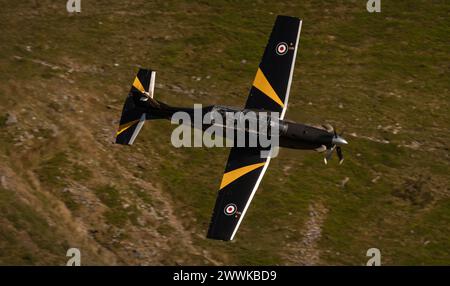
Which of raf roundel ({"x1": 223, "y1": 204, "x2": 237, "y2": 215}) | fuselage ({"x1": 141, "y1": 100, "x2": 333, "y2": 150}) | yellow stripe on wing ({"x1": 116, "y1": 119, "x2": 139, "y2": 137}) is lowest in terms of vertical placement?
raf roundel ({"x1": 223, "y1": 204, "x2": 237, "y2": 215})

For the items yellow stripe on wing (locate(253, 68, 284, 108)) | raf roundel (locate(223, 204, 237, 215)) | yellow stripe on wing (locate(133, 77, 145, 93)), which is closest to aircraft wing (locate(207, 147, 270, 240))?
raf roundel (locate(223, 204, 237, 215))

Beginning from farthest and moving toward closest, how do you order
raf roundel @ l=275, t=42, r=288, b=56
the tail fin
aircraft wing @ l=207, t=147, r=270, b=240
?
the tail fin, raf roundel @ l=275, t=42, r=288, b=56, aircraft wing @ l=207, t=147, r=270, b=240

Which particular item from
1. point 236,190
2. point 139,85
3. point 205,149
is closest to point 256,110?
point 236,190

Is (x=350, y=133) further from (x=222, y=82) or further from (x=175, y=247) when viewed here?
(x=175, y=247)

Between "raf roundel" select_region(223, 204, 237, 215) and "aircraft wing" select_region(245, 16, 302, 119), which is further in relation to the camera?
"aircraft wing" select_region(245, 16, 302, 119)

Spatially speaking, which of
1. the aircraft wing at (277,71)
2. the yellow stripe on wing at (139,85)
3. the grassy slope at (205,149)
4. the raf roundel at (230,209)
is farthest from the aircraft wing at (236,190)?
the yellow stripe on wing at (139,85)

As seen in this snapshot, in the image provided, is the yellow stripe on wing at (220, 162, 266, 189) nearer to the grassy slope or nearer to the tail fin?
the grassy slope

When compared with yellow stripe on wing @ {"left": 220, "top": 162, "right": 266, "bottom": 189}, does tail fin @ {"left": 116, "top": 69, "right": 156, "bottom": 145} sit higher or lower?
higher

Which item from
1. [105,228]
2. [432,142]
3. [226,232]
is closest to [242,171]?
[226,232]
